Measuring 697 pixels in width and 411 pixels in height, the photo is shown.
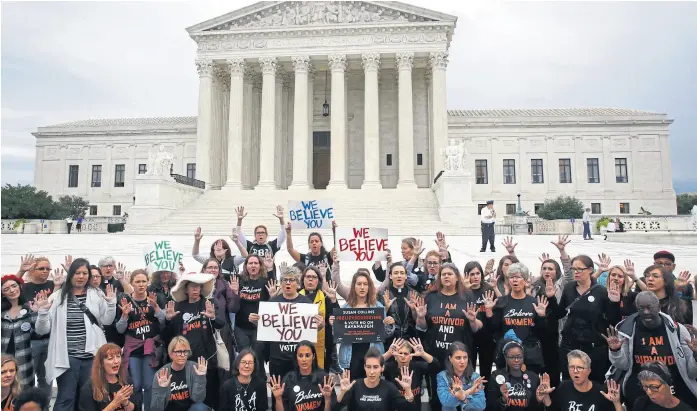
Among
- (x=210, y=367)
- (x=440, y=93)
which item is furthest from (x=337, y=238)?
(x=440, y=93)

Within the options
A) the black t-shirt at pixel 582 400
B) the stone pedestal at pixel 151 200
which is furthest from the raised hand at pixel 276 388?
the stone pedestal at pixel 151 200

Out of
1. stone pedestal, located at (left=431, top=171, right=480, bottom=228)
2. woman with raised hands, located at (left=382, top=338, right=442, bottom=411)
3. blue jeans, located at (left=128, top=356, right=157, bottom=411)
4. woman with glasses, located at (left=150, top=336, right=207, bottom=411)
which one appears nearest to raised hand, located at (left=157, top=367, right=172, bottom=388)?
woman with glasses, located at (left=150, top=336, right=207, bottom=411)

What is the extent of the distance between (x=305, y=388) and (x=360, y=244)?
2.93 meters

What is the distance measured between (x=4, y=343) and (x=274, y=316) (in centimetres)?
261

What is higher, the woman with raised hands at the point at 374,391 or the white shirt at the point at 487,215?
the white shirt at the point at 487,215

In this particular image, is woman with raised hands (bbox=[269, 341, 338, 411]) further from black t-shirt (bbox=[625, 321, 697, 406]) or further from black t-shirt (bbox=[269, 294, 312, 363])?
black t-shirt (bbox=[625, 321, 697, 406])

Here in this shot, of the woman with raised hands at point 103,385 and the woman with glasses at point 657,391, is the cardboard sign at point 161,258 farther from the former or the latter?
the woman with glasses at point 657,391

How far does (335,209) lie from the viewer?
2811 centimetres

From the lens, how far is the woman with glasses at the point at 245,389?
4.45 metres

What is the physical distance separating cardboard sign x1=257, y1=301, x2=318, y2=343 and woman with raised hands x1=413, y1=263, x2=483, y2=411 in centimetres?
115

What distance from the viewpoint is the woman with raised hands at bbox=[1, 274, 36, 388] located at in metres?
4.48

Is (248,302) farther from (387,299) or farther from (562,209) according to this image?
(562,209)

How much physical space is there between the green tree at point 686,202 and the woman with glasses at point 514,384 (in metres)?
82.9

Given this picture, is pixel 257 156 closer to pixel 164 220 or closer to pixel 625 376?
pixel 164 220
